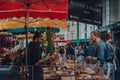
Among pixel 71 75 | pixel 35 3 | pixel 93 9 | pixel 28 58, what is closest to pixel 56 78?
pixel 71 75

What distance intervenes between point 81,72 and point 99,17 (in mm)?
4922

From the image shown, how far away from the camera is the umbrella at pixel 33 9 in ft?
31.7

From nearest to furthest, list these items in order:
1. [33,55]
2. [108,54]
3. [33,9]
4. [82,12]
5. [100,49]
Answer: [33,55] → [33,9] → [100,49] → [108,54] → [82,12]

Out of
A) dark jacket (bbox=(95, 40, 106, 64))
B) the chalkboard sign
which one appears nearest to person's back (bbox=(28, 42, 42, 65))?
dark jacket (bbox=(95, 40, 106, 64))

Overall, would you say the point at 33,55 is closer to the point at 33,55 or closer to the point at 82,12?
the point at 33,55

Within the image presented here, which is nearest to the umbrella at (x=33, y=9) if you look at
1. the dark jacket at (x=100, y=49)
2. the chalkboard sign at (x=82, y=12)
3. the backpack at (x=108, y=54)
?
the chalkboard sign at (x=82, y=12)

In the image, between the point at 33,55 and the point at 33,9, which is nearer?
the point at 33,55

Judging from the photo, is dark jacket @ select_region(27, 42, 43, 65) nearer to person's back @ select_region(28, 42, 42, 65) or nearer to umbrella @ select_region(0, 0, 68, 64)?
person's back @ select_region(28, 42, 42, 65)

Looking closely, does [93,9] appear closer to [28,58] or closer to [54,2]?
[54,2]

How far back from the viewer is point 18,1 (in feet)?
31.3

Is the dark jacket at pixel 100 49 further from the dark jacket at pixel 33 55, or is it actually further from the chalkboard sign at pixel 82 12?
the dark jacket at pixel 33 55

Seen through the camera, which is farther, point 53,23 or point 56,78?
point 53,23

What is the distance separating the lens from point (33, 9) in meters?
10.2

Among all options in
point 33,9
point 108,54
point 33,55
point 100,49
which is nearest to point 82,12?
point 108,54
